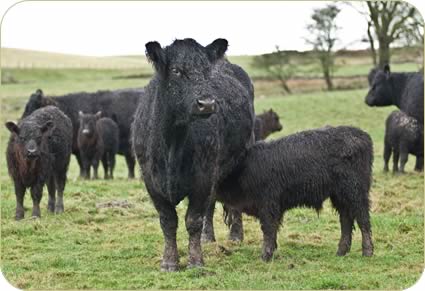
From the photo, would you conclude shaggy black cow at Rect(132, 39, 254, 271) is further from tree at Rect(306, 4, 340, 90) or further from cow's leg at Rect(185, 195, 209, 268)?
tree at Rect(306, 4, 340, 90)

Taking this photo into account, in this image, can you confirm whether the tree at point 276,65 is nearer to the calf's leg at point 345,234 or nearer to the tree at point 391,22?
the tree at point 391,22

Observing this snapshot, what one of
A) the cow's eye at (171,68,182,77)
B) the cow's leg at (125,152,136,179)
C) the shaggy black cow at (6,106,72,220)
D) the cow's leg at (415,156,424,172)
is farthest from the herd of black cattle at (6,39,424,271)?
the cow's leg at (415,156,424,172)

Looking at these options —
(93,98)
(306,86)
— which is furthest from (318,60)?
(93,98)

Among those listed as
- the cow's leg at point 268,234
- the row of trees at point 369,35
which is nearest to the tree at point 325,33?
the row of trees at point 369,35

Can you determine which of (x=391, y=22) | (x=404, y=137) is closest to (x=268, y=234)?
(x=404, y=137)

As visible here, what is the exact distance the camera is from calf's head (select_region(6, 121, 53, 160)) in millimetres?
11344

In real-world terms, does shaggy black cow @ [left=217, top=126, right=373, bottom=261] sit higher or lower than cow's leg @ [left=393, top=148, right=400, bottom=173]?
higher

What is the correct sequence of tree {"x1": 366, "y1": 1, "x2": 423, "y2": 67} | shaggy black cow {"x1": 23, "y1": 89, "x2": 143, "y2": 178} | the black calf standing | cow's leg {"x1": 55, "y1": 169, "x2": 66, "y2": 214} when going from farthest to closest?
1. tree {"x1": 366, "y1": 1, "x2": 423, "y2": 67}
2. shaggy black cow {"x1": 23, "y1": 89, "x2": 143, "y2": 178}
3. the black calf standing
4. cow's leg {"x1": 55, "y1": 169, "x2": 66, "y2": 214}

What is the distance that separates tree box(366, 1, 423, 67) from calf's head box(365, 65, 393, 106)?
1089 cm

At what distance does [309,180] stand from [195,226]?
5.33ft

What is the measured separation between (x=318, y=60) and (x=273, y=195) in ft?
105

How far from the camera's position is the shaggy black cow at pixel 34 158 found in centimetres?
1152

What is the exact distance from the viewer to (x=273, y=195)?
28.2 ft

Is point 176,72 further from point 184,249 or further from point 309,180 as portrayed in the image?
point 184,249
